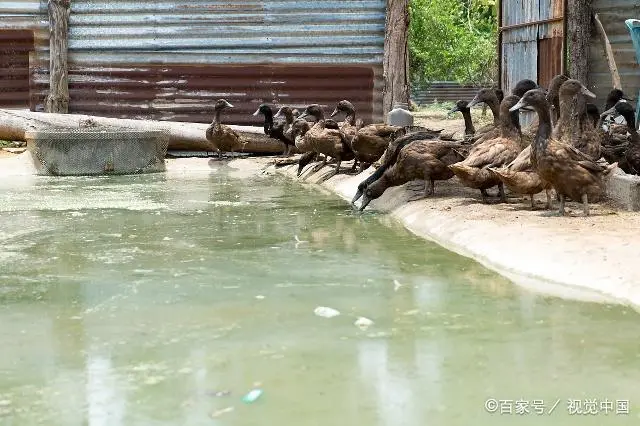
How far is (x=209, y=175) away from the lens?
16297 mm

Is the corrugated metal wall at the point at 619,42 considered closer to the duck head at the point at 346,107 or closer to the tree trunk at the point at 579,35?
the tree trunk at the point at 579,35

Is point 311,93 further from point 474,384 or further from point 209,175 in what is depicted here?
point 474,384

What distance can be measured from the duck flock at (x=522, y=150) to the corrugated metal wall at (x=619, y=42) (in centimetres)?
234

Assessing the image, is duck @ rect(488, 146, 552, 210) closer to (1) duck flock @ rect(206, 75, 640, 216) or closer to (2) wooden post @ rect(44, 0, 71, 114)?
(1) duck flock @ rect(206, 75, 640, 216)

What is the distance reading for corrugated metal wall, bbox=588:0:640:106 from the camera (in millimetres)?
15250

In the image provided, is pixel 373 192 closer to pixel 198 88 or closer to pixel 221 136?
pixel 221 136

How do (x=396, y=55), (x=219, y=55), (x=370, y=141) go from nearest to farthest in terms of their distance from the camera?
(x=370, y=141) < (x=396, y=55) < (x=219, y=55)

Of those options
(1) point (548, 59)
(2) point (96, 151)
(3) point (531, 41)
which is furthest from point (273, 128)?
(1) point (548, 59)

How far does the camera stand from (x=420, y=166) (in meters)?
11.0

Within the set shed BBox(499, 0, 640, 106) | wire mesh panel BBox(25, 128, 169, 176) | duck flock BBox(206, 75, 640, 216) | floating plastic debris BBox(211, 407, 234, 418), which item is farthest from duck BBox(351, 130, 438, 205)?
floating plastic debris BBox(211, 407, 234, 418)

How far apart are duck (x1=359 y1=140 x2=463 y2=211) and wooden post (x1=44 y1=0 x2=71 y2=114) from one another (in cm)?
939

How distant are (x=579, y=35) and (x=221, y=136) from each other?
630cm

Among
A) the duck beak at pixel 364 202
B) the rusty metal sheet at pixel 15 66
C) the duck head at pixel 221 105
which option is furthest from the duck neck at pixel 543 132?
the rusty metal sheet at pixel 15 66

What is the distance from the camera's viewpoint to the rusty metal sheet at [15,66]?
18984 mm
